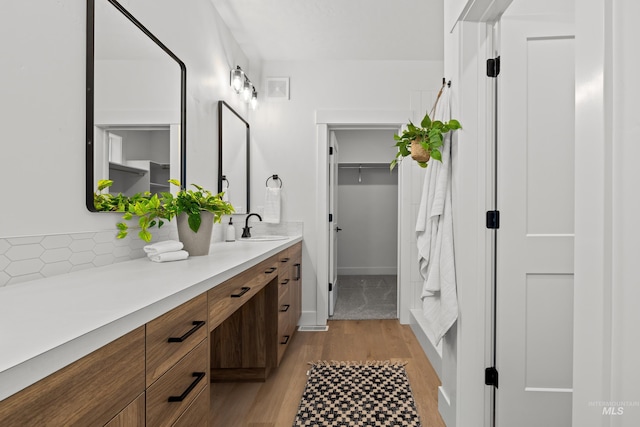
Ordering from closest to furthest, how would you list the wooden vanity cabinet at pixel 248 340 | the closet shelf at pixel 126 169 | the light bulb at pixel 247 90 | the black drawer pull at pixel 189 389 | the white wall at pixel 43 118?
the black drawer pull at pixel 189 389, the white wall at pixel 43 118, the closet shelf at pixel 126 169, the wooden vanity cabinet at pixel 248 340, the light bulb at pixel 247 90

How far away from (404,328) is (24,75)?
3245mm

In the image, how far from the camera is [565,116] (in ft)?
5.18

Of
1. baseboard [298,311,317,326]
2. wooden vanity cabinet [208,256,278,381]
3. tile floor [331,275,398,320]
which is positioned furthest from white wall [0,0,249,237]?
tile floor [331,275,398,320]

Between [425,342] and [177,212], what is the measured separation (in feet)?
6.97

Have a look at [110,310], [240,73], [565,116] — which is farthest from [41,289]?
[240,73]

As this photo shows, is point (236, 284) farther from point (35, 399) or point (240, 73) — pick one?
point (240, 73)

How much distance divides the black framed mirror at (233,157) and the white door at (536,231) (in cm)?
196

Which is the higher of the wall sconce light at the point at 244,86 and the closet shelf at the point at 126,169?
the wall sconce light at the point at 244,86

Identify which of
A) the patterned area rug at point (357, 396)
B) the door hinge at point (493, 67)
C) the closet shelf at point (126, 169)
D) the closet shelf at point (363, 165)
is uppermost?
the closet shelf at point (363, 165)

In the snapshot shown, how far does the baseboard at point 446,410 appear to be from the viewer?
5.61 ft

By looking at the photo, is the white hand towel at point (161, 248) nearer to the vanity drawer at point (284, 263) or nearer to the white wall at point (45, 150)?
the white wall at point (45, 150)

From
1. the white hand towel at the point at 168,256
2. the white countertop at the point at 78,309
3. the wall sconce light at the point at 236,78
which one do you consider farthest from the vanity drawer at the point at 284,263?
the wall sconce light at the point at 236,78

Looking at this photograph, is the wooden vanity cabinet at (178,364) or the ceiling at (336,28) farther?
the ceiling at (336,28)

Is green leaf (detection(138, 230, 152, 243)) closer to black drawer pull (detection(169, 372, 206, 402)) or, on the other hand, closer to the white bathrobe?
black drawer pull (detection(169, 372, 206, 402))
